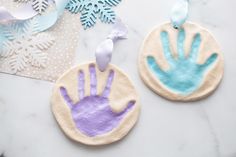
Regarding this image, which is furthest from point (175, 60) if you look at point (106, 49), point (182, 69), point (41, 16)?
point (41, 16)

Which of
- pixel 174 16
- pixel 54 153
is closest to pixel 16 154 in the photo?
pixel 54 153

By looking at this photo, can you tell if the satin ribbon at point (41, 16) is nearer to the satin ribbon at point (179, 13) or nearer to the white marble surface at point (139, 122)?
the white marble surface at point (139, 122)

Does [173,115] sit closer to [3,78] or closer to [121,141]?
[121,141]

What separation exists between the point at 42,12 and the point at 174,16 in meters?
0.34

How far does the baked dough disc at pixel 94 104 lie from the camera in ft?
3.07

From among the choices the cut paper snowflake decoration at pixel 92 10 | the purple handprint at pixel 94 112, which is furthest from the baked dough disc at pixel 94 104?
the cut paper snowflake decoration at pixel 92 10


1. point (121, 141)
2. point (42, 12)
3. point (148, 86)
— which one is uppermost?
point (42, 12)

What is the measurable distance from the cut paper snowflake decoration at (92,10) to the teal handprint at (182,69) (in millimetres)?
161

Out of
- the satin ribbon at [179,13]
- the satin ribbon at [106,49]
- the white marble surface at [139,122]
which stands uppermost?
the satin ribbon at [179,13]

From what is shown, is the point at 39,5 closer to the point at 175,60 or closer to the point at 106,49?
the point at 106,49

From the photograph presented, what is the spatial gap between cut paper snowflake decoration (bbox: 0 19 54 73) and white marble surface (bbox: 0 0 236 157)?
44mm

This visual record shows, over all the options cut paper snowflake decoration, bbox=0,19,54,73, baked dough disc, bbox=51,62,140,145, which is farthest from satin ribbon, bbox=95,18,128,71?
cut paper snowflake decoration, bbox=0,19,54,73

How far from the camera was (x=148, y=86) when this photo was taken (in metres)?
0.98

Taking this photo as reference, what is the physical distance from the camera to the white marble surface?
3.08 ft
